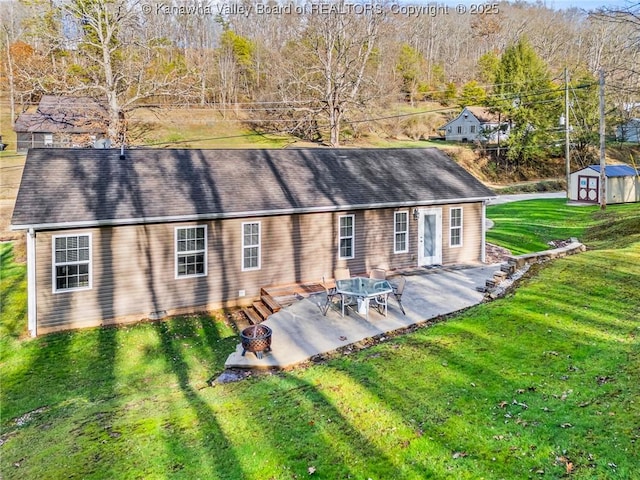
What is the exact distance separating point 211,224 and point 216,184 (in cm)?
151

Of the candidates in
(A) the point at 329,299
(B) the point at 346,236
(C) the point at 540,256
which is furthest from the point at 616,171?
(A) the point at 329,299

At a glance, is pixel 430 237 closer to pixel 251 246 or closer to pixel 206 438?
pixel 251 246

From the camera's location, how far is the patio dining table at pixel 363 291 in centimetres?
1149

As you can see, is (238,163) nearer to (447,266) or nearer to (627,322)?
(447,266)

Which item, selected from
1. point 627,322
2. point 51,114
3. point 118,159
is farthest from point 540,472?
point 51,114

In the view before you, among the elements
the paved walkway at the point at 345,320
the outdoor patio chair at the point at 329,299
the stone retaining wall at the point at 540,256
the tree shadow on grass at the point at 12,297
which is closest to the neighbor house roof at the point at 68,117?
the tree shadow on grass at the point at 12,297

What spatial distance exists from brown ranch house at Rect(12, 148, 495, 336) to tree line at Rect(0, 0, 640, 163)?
14.7m

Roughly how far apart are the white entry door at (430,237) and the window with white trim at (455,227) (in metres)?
0.52

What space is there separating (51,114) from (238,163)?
27686mm

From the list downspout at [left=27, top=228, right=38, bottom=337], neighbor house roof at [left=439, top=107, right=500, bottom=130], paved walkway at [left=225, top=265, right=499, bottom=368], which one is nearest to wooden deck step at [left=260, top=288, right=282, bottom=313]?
paved walkway at [left=225, top=265, right=499, bottom=368]

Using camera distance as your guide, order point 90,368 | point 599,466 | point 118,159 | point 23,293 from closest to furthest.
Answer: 1. point 599,466
2. point 90,368
3. point 118,159
4. point 23,293

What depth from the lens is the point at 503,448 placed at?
215 inches

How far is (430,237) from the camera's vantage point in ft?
54.5

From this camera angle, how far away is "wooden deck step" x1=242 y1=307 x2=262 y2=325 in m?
12.4
